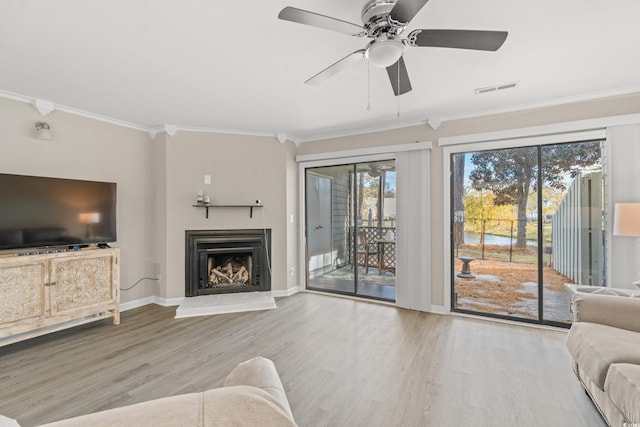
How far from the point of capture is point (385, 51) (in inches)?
63.1

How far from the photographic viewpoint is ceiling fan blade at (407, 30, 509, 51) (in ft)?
5.04

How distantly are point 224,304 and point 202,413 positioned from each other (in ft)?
11.5

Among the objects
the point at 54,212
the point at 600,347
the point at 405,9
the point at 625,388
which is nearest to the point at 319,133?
the point at 405,9

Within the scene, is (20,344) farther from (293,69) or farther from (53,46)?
(293,69)

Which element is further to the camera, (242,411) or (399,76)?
(399,76)

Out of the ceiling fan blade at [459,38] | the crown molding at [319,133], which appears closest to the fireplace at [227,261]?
the crown molding at [319,133]

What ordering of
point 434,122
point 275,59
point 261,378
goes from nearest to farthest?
point 261,378 → point 275,59 → point 434,122

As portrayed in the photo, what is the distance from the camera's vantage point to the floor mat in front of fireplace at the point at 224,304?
12.0 ft

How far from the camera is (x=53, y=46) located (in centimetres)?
212

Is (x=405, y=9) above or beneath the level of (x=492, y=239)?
above

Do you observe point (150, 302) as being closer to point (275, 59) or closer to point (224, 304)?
point (224, 304)

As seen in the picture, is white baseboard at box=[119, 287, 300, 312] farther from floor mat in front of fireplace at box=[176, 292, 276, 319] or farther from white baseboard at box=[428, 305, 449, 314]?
white baseboard at box=[428, 305, 449, 314]

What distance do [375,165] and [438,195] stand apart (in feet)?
3.50

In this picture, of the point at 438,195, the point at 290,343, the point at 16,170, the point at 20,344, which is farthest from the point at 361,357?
the point at 16,170
